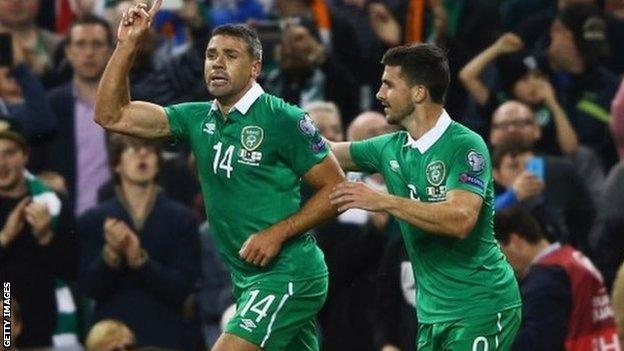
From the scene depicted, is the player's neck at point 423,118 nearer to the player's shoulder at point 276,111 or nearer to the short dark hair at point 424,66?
the short dark hair at point 424,66

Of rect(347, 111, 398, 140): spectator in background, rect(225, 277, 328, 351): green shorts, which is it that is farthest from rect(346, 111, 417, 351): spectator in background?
rect(225, 277, 328, 351): green shorts

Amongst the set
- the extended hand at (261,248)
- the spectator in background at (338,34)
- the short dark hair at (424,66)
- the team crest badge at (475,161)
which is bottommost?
the extended hand at (261,248)

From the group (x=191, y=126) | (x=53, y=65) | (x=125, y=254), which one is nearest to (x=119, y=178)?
(x=125, y=254)

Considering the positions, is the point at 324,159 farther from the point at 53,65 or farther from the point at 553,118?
the point at 53,65

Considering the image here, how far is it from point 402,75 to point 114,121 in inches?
56.7

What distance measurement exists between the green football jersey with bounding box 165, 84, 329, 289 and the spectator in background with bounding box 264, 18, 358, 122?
5151mm

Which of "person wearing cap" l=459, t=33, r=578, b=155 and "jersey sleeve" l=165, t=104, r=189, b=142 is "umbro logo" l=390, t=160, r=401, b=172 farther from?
"person wearing cap" l=459, t=33, r=578, b=155

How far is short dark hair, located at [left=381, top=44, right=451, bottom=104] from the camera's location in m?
10.1

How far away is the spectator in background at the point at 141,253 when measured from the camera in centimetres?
1344

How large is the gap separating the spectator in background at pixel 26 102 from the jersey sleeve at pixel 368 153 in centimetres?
422

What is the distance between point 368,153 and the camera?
34.4 feet

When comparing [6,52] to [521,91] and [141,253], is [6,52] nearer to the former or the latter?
[141,253]

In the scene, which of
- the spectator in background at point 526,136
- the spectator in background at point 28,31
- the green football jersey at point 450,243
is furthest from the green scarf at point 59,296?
the green football jersey at point 450,243

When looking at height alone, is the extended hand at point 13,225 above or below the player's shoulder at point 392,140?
below
